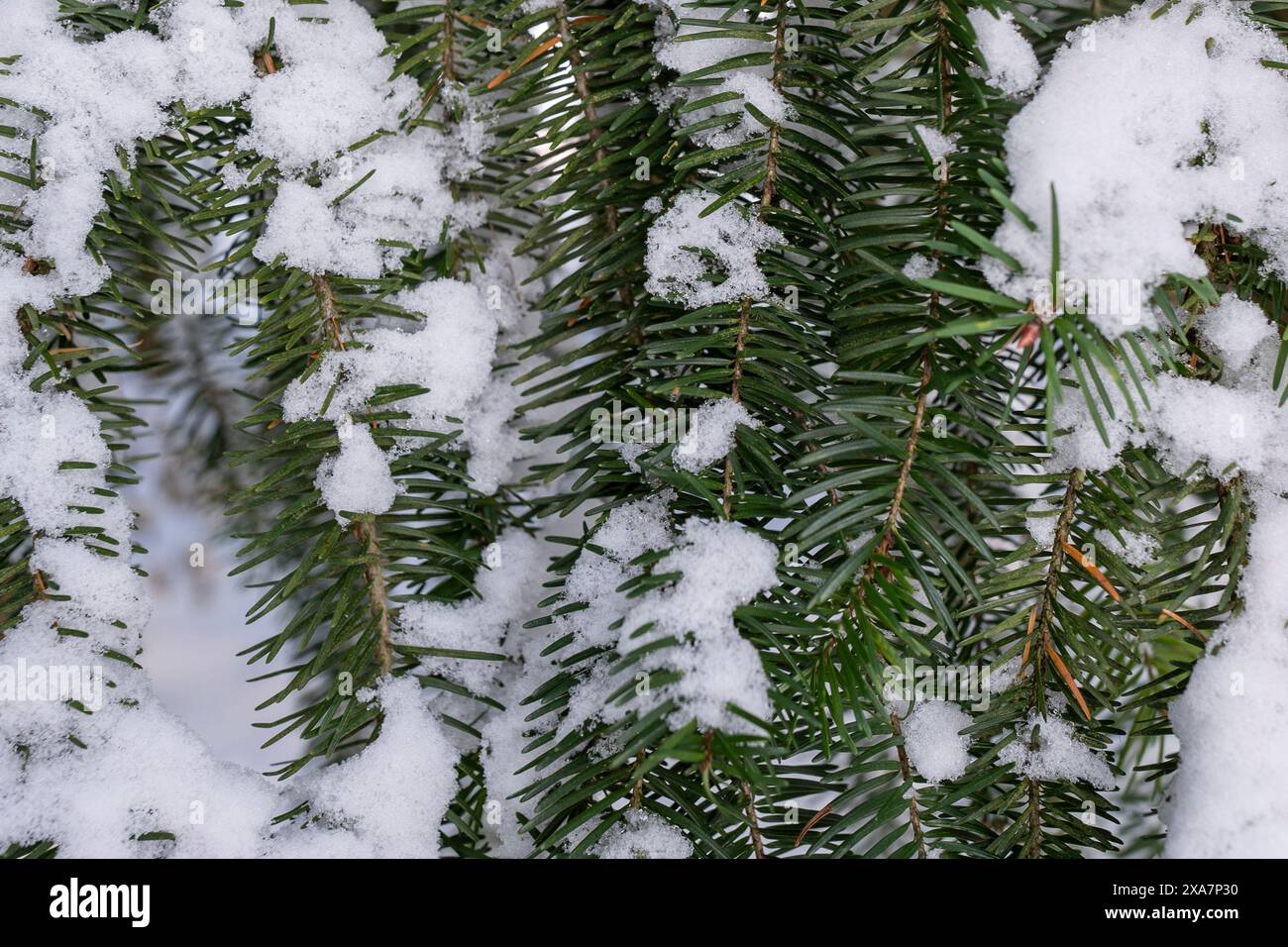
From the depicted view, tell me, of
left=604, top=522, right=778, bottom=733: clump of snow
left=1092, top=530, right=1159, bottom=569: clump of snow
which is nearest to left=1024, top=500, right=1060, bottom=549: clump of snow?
left=1092, top=530, right=1159, bottom=569: clump of snow

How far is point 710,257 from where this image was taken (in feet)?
1.22

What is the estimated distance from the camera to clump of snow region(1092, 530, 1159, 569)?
1.24 ft

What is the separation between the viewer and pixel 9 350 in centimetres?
41

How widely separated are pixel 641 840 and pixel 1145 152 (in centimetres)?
33

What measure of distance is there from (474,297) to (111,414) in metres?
0.22

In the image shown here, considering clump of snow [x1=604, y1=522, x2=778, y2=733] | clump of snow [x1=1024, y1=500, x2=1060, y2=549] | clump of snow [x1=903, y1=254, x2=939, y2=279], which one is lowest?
clump of snow [x1=604, y1=522, x2=778, y2=733]

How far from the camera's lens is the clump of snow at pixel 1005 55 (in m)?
0.35

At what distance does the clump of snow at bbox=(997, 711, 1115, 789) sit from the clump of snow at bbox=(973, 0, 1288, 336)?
0.18 meters

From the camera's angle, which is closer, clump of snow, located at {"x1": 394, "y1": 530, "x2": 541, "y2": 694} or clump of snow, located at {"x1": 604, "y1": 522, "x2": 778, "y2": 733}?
clump of snow, located at {"x1": 604, "y1": 522, "x2": 778, "y2": 733}

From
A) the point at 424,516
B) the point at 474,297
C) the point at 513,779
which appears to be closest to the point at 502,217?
the point at 474,297

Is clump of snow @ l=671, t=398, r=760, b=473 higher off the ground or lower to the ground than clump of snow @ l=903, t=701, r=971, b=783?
higher


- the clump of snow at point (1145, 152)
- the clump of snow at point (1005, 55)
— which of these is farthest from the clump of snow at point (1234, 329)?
the clump of snow at point (1005, 55)

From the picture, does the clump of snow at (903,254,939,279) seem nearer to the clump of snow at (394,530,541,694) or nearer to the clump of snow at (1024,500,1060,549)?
the clump of snow at (1024,500,1060,549)
